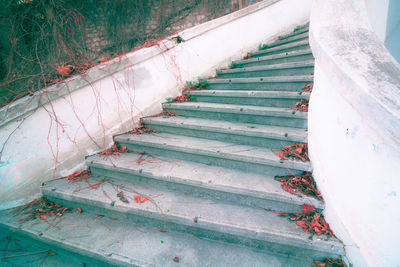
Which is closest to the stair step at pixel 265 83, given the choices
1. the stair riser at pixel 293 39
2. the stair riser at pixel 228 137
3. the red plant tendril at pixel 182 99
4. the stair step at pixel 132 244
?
the red plant tendril at pixel 182 99

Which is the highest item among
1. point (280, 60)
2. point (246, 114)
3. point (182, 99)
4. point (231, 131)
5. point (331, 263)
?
point (280, 60)

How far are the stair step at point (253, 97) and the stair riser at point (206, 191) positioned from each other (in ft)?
4.48

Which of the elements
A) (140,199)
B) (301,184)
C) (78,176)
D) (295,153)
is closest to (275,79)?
(295,153)

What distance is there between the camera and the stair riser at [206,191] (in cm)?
172

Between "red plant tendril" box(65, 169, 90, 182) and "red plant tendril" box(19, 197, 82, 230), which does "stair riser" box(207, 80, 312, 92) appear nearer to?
"red plant tendril" box(65, 169, 90, 182)

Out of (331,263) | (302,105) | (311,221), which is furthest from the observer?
(302,105)

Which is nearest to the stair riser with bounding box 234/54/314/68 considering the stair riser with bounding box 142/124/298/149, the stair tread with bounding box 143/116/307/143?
the stair tread with bounding box 143/116/307/143

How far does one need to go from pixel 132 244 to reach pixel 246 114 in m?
1.93

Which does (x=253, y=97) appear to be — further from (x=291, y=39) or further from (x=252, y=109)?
(x=291, y=39)

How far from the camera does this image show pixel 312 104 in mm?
1817

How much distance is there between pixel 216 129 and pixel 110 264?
5.62 feet

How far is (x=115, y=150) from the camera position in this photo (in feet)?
8.89

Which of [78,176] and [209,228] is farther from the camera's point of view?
[78,176]

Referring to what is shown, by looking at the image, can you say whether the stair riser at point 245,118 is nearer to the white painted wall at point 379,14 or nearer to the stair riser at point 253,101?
the stair riser at point 253,101
